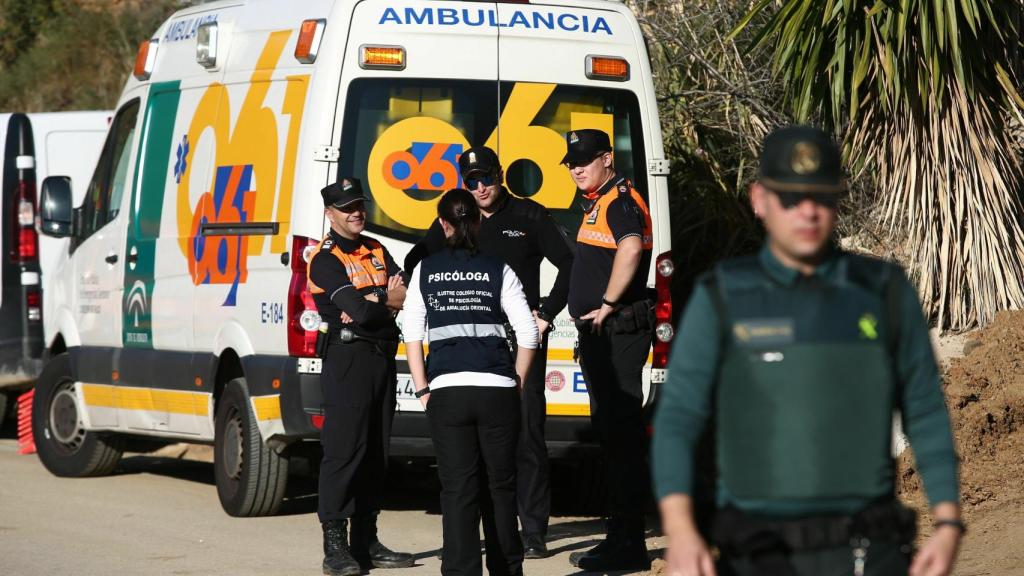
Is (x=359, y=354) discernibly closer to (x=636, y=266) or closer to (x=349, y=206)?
(x=349, y=206)

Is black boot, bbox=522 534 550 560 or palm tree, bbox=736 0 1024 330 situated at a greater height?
palm tree, bbox=736 0 1024 330

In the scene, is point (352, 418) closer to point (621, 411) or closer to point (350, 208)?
point (350, 208)

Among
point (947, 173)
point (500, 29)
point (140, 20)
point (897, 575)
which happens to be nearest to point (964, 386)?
point (947, 173)

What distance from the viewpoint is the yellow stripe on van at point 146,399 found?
9469 mm

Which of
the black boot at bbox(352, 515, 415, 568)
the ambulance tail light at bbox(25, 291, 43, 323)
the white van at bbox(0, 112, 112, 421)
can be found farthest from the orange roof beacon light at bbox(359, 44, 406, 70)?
the ambulance tail light at bbox(25, 291, 43, 323)

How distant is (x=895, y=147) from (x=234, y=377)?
438cm

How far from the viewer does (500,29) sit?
844cm

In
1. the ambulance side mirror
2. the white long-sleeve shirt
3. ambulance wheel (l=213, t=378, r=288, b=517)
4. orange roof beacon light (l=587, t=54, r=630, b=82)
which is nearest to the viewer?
the white long-sleeve shirt

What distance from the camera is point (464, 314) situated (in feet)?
21.1

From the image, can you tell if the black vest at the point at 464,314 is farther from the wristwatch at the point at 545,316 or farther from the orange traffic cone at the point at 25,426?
the orange traffic cone at the point at 25,426

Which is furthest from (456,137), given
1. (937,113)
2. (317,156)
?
(937,113)

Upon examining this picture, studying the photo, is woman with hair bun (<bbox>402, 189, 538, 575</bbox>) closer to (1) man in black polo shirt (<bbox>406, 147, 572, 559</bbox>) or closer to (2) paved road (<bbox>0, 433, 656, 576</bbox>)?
(1) man in black polo shirt (<bbox>406, 147, 572, 559</bbox>)

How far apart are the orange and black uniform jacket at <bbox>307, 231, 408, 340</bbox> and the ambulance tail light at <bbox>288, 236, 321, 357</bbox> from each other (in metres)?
0.46

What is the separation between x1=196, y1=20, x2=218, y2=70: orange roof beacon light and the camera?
9.34 meters
